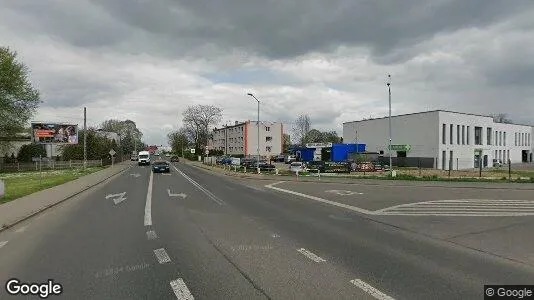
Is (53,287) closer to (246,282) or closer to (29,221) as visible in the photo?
(246,282)

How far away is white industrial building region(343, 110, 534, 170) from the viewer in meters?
69.6

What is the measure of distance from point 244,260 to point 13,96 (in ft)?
187

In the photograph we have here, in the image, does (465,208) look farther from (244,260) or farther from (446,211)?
(244,260)

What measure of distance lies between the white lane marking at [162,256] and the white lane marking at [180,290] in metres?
1.36

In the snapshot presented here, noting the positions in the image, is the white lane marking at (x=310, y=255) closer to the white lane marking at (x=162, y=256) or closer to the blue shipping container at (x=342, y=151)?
the white lane marking at (x=162, y=256)

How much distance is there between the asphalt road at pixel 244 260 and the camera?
6309 mm

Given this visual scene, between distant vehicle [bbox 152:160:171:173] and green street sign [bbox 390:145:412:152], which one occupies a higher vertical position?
green street sign [bbox 390:145:412:152]

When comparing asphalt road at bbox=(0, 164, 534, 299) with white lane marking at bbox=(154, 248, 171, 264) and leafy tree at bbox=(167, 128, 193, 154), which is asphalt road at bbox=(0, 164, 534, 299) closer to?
white lane marking at bbox=(154, 248, 171, 264)

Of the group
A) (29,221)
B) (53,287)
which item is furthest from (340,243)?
(29,221)

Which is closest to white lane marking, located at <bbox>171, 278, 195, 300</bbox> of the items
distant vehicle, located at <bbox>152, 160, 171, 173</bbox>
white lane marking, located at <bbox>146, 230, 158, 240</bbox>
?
white lane marking, located at <bbox>146, 230, 158, 240</bbox>

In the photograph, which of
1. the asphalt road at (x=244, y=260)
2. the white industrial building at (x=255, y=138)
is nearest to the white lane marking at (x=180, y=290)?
the asphalt road at (x=244, y=260)

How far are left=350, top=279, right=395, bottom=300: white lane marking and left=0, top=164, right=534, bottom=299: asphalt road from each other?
1 centimetres

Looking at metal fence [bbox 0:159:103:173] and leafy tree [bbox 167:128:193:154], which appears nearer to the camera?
metal fence [bbox 0:159:103:173]

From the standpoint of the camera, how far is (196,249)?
9102mm
